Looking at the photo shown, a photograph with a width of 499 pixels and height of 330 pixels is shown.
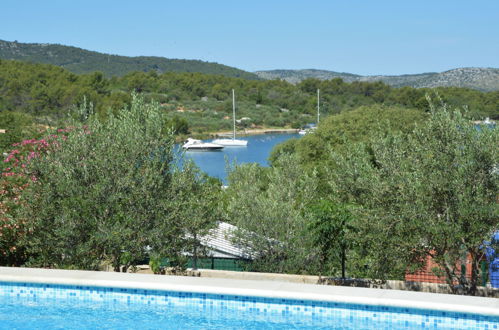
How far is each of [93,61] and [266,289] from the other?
15274cm

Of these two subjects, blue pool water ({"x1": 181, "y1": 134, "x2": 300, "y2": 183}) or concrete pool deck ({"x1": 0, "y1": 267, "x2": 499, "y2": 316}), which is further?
blue pool water ({"x1": 181, "y1": 134, "x2": 300, "y2": 183})

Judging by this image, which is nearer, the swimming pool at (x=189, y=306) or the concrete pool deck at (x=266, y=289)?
the concrete pool deck at (x=266, y=289)

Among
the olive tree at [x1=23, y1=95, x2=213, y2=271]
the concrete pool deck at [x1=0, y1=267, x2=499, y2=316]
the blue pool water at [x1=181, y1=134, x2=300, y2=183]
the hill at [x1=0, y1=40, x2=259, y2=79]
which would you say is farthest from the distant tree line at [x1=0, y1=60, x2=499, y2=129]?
the concrete pool deck at [x1=0, y1=267, x2=499, y2=316]

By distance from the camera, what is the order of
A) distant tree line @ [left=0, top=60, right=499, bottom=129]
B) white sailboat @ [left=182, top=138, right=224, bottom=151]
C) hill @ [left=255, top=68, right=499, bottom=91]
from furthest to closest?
hill @ [left=255, top=68, right=499, bottom=91] → distant tree line @ [left=0, top=60, right=499, bottom=129] → white sailboat @ [left=182, top=138, right=224, bottom=151]

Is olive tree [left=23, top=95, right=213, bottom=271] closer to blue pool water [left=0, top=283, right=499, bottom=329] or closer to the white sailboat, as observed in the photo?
blue pool water [left=0, top=283, right=499, bottom=329]

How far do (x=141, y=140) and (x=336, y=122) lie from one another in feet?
93.3

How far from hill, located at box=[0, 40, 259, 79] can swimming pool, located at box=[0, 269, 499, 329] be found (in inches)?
5547

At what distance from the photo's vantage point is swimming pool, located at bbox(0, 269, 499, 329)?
7305 mm

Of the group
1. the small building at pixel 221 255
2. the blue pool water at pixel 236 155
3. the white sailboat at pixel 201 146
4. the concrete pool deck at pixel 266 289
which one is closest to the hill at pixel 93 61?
the blue pool water at pixel 236 155

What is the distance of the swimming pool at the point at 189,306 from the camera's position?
7.30 metres

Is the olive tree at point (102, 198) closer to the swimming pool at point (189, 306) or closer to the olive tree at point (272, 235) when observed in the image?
the swimming pool at point (189, 306)

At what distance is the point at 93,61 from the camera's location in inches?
6048

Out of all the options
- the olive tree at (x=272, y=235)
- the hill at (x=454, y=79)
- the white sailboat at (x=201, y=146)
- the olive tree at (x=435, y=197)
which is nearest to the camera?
the olive tree at (x=435, y=197)

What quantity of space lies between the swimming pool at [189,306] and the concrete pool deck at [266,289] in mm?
12
